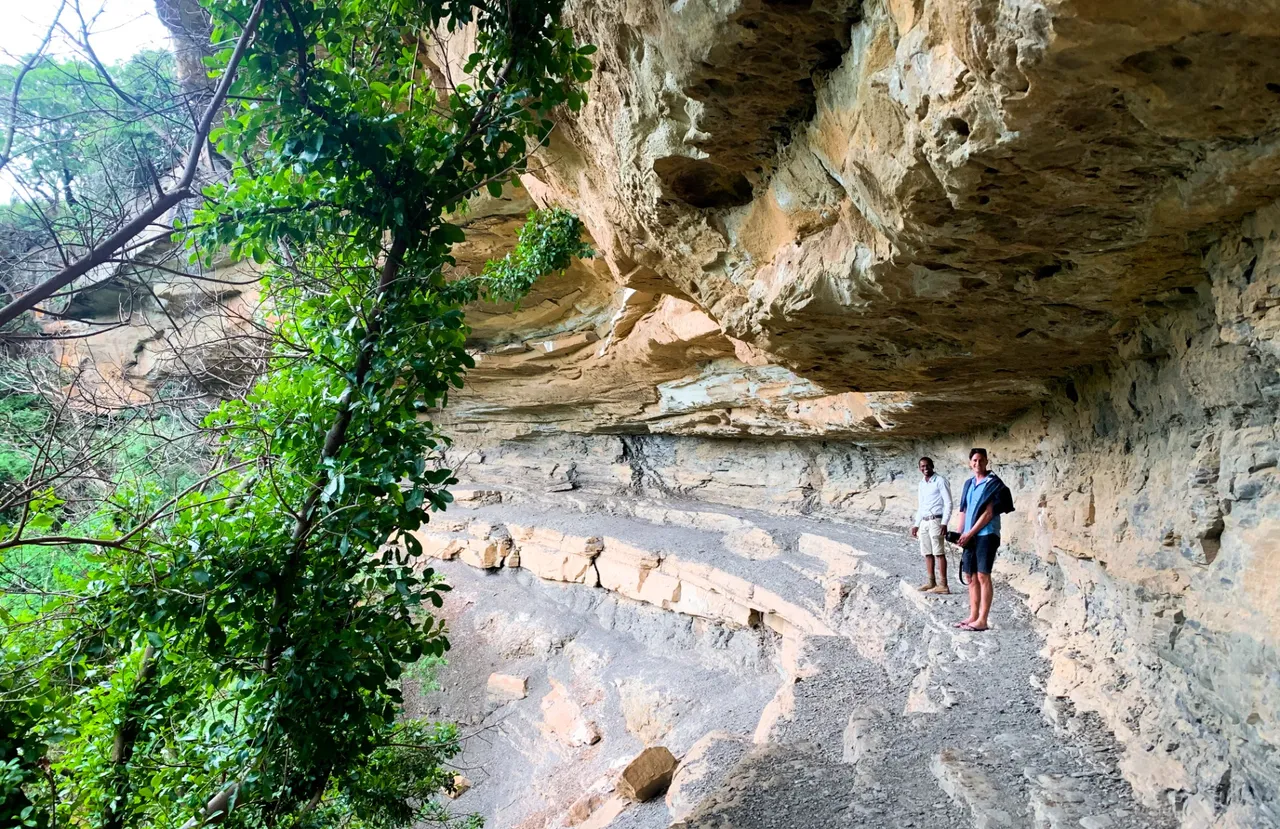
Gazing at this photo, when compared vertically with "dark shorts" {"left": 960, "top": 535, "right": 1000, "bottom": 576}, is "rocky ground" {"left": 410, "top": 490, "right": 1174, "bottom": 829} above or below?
below

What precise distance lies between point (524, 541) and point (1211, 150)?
12873 mm

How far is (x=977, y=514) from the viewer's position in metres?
4.62

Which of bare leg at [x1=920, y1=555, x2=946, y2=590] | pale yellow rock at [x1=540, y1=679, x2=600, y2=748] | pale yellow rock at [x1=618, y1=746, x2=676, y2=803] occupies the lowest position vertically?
pale yellow rock at [x1=540, y1=679, x2=600, y2=748]

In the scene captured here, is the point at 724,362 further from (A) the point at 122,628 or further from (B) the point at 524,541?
(A) the point at 122,628

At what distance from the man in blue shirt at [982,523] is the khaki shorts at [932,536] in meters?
0.91

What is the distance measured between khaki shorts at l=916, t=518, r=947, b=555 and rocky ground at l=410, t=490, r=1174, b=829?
1.40 feet

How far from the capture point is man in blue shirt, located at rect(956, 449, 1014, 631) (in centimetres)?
459

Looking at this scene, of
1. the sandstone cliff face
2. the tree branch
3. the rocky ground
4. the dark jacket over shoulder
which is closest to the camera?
the tree branch

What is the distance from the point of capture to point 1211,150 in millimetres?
1943

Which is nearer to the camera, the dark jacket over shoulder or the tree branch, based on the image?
the tree branch

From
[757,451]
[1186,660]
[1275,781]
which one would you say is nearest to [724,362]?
[757,451]

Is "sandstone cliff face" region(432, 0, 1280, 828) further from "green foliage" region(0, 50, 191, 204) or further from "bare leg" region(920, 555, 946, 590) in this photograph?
"green foliage" region(0, 50, 191, 204)

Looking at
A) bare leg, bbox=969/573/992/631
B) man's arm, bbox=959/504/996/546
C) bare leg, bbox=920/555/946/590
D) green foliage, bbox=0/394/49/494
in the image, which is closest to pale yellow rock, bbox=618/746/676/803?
bare leg, bbox=920/555/946/590

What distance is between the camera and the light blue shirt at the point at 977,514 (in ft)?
15.2
